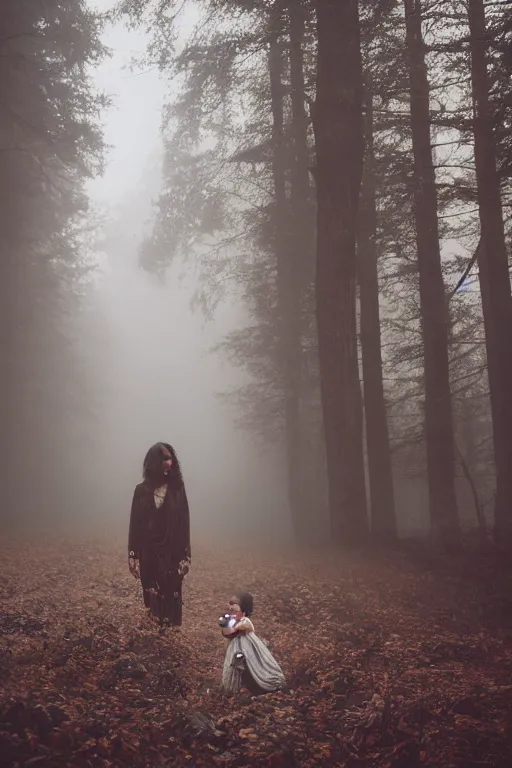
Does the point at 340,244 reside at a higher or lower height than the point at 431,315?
higher

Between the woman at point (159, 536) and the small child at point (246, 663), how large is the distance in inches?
60.3

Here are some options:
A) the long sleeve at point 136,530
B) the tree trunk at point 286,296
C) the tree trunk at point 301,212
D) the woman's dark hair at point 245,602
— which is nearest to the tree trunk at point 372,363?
the tree trunk at point 301,212

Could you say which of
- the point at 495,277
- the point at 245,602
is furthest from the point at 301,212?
the point at 245,602

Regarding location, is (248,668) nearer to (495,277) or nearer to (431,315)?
(431,315)

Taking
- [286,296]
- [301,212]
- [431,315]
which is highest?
[301,212]

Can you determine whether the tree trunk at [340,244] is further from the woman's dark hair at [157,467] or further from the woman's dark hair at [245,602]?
the woman's dark hair at [245,602]

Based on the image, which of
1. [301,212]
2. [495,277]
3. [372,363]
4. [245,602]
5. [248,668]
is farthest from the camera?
[301,212]

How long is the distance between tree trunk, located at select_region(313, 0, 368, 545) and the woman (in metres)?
5.21

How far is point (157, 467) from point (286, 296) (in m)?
11.1

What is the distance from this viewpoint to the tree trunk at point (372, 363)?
46.3 feet

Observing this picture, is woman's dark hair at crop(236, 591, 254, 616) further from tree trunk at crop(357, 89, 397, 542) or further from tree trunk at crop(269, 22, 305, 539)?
tree trunk at crop(269, 22, 305, 539)

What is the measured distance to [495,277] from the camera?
38.5 ft

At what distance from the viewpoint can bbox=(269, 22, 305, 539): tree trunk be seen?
16.5 metres

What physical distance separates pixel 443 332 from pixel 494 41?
203 inches
